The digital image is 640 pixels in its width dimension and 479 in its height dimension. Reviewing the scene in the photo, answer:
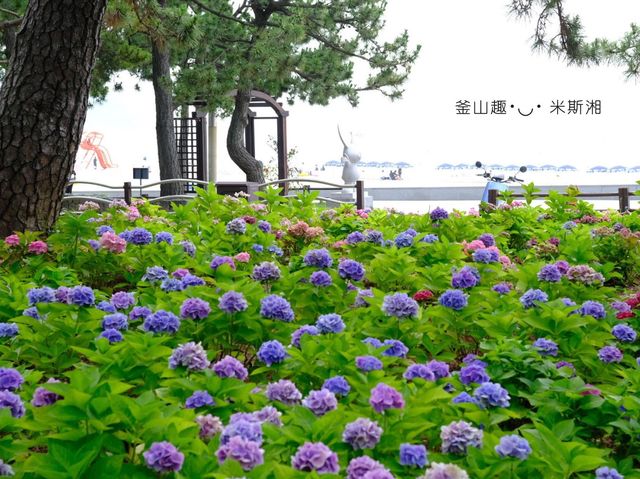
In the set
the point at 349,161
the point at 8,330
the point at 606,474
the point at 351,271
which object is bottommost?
the point at 606,474

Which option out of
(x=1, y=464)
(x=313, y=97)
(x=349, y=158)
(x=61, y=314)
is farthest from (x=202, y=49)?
(x=1, y=464)

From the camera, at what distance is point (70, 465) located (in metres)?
1.15

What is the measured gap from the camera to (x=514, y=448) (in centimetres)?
124

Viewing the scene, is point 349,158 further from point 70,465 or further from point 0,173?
point 70,465

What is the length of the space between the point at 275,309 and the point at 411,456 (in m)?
0.78

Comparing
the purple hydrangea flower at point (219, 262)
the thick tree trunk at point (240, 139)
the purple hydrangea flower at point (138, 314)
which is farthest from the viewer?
the thick tree trunk at point (240, 139)

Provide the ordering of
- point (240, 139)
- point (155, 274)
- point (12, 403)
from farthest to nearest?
point (240, 139), point (155, 274), point (12, 403)

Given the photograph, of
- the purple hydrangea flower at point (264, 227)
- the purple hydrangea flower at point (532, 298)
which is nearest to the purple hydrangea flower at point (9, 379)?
the purple hydrangea flower at point (532, 298)

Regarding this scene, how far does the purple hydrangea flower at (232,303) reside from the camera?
6.29 feet

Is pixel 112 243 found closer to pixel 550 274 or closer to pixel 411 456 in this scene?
pixel 550 274

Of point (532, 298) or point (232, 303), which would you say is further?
point (532, 298)

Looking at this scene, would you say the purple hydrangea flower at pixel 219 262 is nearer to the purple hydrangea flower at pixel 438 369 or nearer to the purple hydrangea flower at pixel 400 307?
the purple hydrangea flower at pixel 400 307

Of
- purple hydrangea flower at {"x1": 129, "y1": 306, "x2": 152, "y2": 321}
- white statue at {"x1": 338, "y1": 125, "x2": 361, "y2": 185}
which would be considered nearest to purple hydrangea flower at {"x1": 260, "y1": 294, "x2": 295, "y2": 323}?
purple hydrangea flower at {"x1": 129, "y1": 306, "x2": 152, "y2": 321}

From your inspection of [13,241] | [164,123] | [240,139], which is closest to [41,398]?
[13,241]
